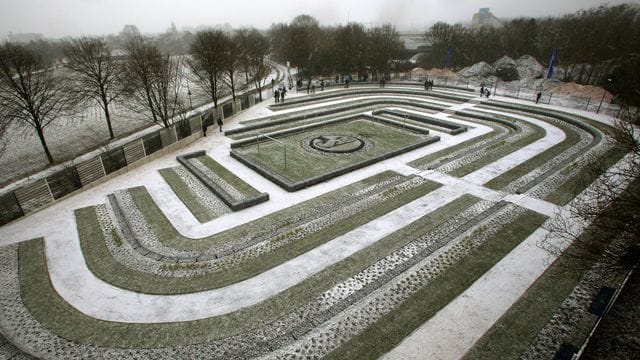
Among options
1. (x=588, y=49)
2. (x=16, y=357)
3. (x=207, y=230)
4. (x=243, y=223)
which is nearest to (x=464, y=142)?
(x=243, y=223)

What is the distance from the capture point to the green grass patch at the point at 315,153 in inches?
839

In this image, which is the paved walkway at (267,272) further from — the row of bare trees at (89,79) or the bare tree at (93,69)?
the bare tree at (93,69)

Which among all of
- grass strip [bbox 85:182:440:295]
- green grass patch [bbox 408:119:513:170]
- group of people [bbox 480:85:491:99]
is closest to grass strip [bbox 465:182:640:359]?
grass strip [bbox 85:182:440:295]

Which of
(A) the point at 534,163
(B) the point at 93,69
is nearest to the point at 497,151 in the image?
(A) the point at 534,163

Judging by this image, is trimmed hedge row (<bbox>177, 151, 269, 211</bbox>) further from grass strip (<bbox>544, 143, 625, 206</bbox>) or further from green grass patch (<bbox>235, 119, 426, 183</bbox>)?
grass strip (<bbox>544, 143, 625, 206</bbox>)

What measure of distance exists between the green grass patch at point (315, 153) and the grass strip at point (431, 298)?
1012cm

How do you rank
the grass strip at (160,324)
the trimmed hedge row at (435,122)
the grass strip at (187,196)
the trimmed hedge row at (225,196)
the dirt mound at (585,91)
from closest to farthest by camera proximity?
the grass strip at (160,324) → the grass strip at (187,196) → the trimmed hedge row at (225,196) → the trimmed hedge row at (435,122) → the dirt mound at (585,91)

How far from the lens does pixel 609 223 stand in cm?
1209

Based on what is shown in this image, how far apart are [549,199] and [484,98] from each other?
29458 mm

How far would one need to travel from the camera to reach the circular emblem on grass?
24.5 meters

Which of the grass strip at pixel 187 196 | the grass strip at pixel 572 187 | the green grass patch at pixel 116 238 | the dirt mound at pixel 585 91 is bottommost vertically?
the green grass patch at pixel 116 238

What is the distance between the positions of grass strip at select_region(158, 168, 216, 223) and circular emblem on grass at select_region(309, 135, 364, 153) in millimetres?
10044

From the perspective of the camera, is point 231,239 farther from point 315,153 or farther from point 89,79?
point 89,79

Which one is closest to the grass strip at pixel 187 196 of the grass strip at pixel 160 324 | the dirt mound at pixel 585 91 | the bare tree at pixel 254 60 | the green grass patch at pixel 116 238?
the green grass patch at pixel 116 238
